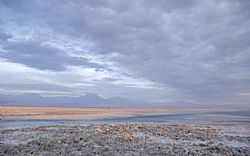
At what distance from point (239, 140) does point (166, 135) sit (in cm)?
669

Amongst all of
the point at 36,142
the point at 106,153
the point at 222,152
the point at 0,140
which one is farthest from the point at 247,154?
the point at 0,140

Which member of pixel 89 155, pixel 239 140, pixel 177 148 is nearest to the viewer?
pixel 89 155

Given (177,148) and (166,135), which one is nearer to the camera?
(177,148)

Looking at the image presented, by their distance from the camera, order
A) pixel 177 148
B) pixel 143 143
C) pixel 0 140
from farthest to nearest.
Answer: pixel 0 140, pixel 143 143, pixel 177 148

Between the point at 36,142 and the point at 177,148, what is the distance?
10.5m

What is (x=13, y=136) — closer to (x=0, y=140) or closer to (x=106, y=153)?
(x=0, y=140)

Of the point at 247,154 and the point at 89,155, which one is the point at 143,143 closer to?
the point at 89,155

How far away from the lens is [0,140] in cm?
2492

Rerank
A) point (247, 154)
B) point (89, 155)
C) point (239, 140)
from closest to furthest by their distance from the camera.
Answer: point (89, 155) → point (247, 154) → point (239, 140)

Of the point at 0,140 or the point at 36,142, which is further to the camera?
the point at 0,140

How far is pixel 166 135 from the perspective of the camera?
28.8m

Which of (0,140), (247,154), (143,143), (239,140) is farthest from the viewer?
(239,140)

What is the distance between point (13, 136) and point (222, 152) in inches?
726

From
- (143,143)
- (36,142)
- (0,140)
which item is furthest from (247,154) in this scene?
(0,140)
